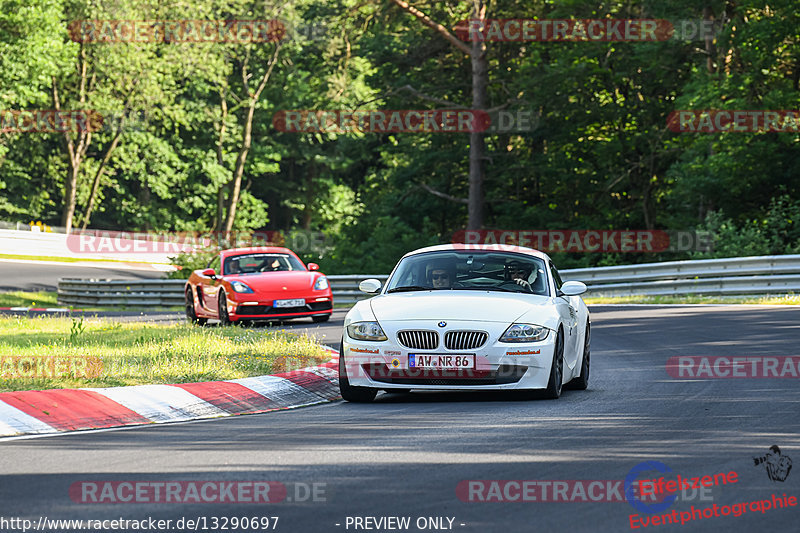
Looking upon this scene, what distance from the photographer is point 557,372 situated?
421 inches

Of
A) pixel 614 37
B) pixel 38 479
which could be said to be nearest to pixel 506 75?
pixel 614 37

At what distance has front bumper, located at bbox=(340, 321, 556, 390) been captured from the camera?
1029 cm

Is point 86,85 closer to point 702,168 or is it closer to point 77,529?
point 702,168

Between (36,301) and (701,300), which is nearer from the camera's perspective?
(701,300)

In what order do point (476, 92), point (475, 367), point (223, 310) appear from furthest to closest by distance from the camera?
point (476, 92), point (223, 310), point (475, 367)

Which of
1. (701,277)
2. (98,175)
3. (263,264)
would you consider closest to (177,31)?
(98,175)

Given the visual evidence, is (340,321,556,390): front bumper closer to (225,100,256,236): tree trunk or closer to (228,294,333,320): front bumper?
(228,294,333,320): front bumper

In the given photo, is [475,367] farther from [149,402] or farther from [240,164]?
[240,164]

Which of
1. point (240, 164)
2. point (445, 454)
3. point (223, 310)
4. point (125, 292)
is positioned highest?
point (240, 164)

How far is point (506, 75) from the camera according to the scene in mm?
41062

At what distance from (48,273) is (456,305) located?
135 ft

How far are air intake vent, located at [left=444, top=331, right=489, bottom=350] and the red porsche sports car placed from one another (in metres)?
11.7

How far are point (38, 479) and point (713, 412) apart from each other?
534cm

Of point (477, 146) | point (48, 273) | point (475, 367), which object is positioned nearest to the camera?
point (475, 367)
